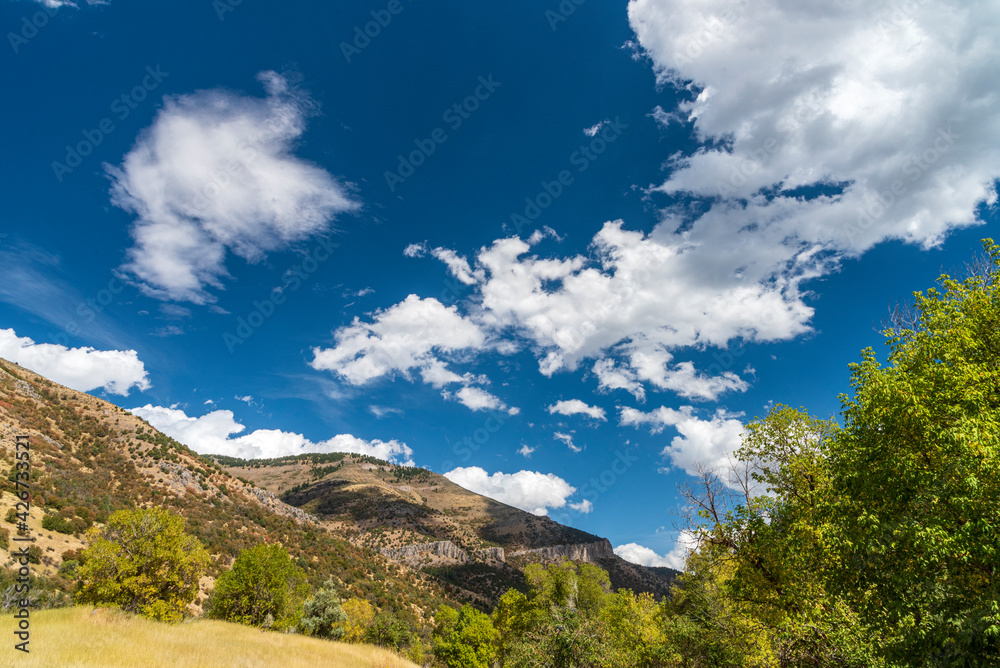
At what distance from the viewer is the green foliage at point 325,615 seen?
166 ft

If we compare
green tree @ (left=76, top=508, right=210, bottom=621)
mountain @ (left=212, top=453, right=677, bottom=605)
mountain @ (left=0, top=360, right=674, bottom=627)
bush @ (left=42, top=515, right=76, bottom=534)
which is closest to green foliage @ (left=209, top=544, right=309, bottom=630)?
green tree @ (left=76, top=508, right=210, bottom=621)

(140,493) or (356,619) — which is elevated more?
(140,493)

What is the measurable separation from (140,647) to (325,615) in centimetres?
4250

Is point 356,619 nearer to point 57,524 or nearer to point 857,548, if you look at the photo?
point 57,524

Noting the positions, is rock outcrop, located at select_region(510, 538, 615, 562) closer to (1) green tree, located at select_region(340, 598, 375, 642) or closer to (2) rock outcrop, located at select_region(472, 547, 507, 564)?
(2) rock outcrop, located at select_region(472, 547, 507, 564)

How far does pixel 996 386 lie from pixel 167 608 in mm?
41767

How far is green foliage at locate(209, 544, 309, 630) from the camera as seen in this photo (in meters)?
38.4

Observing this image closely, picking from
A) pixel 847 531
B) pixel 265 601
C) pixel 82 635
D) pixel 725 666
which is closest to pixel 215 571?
pixel 265 601

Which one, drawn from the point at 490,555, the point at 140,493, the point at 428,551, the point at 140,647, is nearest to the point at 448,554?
the point at 428,551

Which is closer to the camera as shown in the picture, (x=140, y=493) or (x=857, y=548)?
(x=857, y=548)

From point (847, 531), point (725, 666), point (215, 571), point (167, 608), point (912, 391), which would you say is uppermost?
point (912, 391)

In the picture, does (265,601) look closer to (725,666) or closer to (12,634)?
(12,634)

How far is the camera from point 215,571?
193 feet

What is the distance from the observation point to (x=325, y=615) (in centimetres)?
5094
